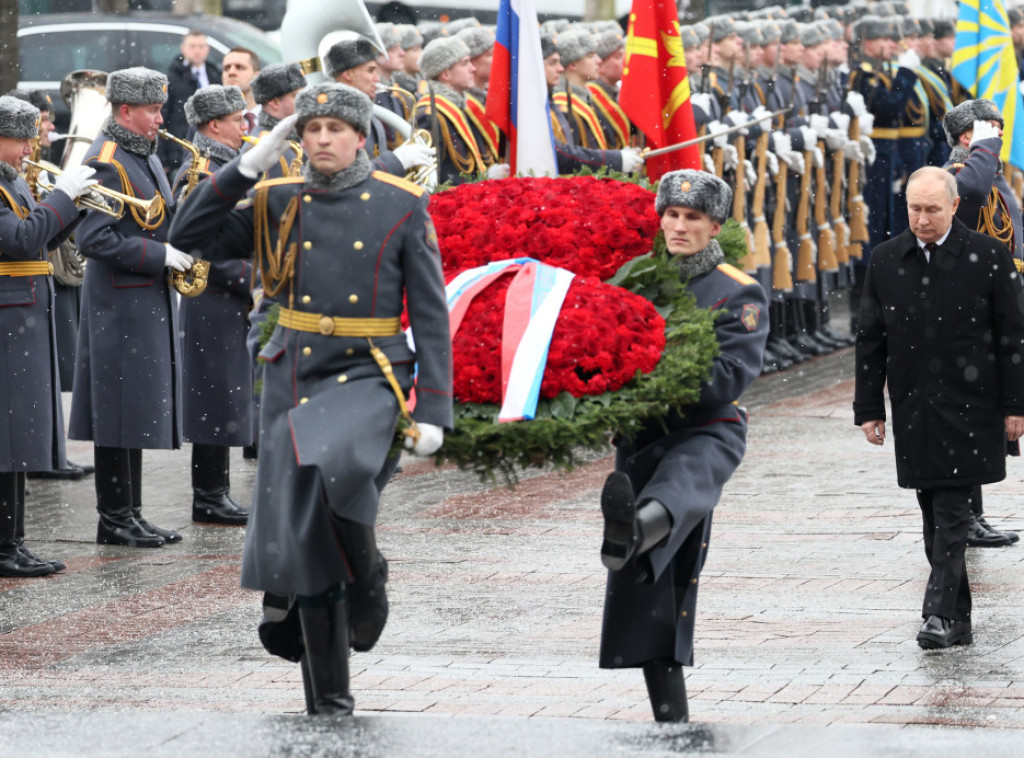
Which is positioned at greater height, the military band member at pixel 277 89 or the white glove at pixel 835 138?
the military band member at pixel 277 89

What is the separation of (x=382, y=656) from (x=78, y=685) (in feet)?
3.58

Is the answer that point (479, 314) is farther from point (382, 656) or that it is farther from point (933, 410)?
point (933, 410)

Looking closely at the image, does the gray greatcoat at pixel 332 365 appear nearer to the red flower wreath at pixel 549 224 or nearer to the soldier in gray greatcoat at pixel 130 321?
the red flower wreath at pixel 549 224

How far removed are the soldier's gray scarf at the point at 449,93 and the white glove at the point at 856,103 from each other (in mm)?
5697

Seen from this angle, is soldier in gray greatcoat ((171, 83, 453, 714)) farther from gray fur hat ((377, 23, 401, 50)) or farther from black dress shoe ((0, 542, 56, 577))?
gray fur hat ((377, 23, 401, 50))

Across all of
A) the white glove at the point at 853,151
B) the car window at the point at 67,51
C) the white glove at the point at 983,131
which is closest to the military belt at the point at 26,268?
the white glove at the point at 983,131

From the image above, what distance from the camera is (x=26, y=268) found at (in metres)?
9.03

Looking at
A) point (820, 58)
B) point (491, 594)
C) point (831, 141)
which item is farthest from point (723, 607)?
point (820, 58)

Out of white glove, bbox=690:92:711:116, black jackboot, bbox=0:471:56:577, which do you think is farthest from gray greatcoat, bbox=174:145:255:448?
white glove, bbox=690:92:711:116

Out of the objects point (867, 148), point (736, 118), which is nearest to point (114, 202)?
point (736, 118)

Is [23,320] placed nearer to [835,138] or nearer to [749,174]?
[749,174]

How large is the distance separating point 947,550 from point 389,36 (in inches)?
318

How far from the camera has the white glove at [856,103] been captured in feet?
54.3

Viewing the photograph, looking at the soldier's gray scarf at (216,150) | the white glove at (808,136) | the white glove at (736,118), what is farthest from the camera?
the white glove at (808,136)
